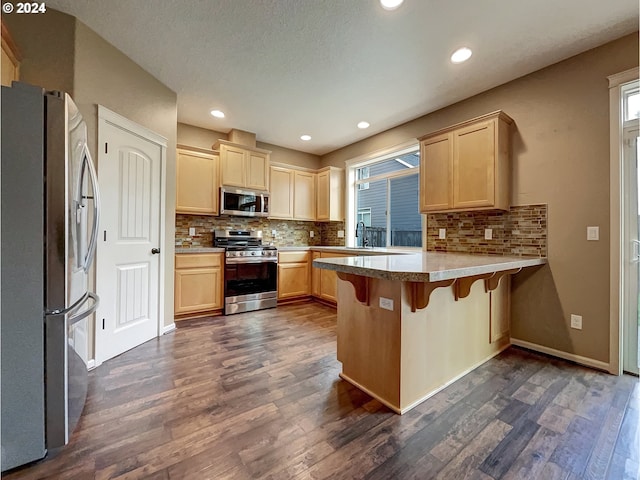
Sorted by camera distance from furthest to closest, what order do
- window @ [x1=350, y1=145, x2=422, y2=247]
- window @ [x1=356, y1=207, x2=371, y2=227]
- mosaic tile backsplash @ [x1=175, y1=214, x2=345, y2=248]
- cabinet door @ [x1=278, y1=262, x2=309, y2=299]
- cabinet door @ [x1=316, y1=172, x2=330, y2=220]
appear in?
cabinet door @ [x1=316, y1=172, x2=330, y2=220] < window @ [x1=356, y1=207, x2=371, y2=227] < cabinet door @ [x1=278, y1=262, x2=309, y2=299] < mosaic tile backsplash @ [x1=175, y1=214, x2=345, y2=248] < window @ [x1=350, y1=145, x2=422, y2=247]

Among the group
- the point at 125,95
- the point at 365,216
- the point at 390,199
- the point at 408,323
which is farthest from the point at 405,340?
the point at 365,216

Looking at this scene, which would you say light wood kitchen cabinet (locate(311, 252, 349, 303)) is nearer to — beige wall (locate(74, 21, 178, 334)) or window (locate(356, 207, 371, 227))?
window (locate(356, 207, 371, 227))

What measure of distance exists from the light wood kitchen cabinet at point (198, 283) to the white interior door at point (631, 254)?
159 inches

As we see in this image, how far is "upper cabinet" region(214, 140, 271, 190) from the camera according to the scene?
12.6 ft

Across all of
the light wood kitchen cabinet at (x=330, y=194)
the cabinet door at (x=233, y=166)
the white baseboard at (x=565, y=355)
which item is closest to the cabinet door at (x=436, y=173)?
the white baseboard at (x=565, y=355)

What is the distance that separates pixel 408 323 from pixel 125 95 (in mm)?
3045

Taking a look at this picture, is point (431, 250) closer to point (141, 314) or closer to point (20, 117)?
point (141, 314)

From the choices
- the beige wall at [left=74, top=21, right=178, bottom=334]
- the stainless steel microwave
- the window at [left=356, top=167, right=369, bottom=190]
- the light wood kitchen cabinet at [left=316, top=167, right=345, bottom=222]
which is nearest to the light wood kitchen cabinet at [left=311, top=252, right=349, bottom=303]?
the light wood kitchen cabinet at [left=316, top=167, right=345, bottom=222]

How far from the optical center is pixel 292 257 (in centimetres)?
432

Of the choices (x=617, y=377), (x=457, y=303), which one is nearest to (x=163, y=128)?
(x=457, y=303)

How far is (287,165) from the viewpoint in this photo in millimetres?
4594

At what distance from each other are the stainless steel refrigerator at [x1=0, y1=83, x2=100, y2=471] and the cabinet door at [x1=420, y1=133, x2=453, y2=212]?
2.99 m

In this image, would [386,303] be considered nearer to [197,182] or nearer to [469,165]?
[469,165]

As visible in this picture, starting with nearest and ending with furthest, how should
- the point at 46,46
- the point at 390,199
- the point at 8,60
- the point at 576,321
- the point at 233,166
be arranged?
the point at 8,60 → the point at 46,46 → the point at 576,321 → the point at 233,166 → the point at 390,199
